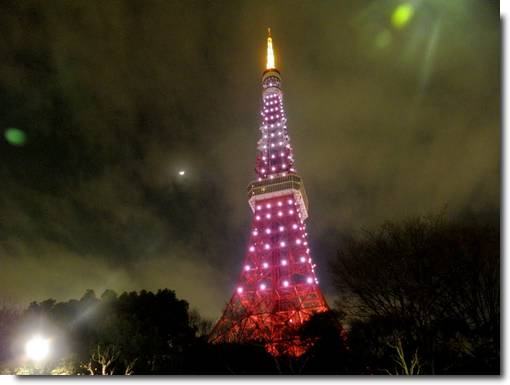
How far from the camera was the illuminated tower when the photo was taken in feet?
42.2

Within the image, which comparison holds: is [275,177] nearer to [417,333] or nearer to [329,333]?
[329,333]

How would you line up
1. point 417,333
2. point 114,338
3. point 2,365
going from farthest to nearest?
1. point 114,338
2. point 2,365
3. point 417,333

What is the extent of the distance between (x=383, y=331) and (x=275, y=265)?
1334 cm

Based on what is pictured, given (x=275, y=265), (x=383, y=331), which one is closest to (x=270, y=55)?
(x=275, y=265)

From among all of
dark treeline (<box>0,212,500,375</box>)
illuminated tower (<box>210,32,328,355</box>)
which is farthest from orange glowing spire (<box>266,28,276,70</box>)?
dark treeline (<box>0,212,500,375</box>)

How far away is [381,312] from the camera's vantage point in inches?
272

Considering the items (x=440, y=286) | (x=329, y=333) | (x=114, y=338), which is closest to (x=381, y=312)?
(x=440, y=286)

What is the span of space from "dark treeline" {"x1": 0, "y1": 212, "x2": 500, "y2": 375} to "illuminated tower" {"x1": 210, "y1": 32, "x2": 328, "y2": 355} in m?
1.42

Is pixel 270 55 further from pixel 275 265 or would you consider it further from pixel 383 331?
pixel 383 331

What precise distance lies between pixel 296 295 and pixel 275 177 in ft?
30.1

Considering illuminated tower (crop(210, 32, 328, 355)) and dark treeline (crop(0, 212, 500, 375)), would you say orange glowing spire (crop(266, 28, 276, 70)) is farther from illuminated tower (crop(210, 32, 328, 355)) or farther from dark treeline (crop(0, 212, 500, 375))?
dark treeline (crop(0, 212, 500, 375))

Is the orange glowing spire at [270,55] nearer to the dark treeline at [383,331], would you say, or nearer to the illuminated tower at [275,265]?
the illuminated tower at [275,265]

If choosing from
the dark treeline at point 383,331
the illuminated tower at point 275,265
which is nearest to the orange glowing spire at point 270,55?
the illuminated tower at point 275,265

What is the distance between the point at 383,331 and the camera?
690cm
